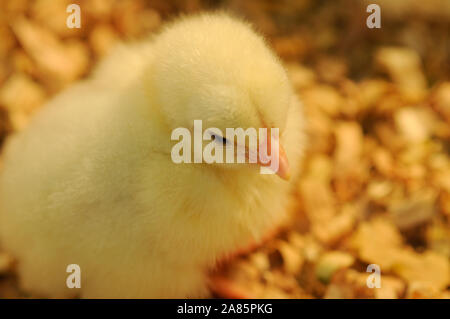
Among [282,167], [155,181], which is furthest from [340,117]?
[155,181]

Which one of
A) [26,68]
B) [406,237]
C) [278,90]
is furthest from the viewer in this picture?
[26,68]

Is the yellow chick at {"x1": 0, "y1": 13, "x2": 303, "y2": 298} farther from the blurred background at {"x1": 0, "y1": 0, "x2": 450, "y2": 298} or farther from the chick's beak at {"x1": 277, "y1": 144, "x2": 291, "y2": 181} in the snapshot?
the blurred background at {"x1": 0, "y1": 0, "x2": 450, "y2": 298}

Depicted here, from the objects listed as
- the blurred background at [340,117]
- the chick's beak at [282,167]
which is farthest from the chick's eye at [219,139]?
the blurred background at [340,117]

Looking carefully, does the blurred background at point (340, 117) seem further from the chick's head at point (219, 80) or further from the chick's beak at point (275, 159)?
the chick's beak at point (275, 159)

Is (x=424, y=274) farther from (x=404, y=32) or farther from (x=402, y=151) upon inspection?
(x=404, y=32)

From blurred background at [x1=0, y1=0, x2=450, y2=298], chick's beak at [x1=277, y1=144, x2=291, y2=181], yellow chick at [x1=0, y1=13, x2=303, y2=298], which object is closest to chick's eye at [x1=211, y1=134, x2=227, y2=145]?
yellow chick at [x1=0, y1=13, x2=303, y2=298]
